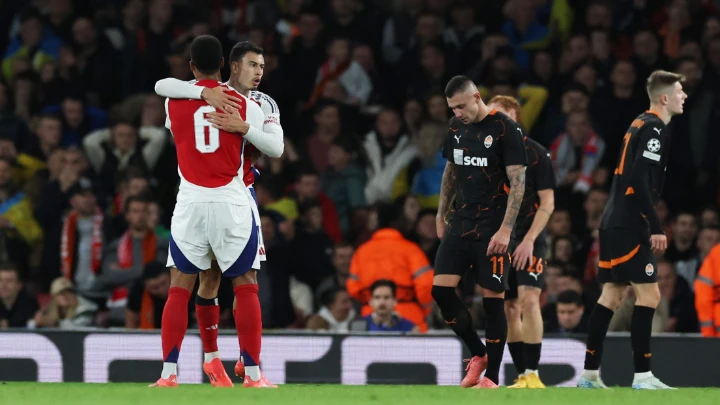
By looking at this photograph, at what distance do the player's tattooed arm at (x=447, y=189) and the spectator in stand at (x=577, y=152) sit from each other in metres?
4.54

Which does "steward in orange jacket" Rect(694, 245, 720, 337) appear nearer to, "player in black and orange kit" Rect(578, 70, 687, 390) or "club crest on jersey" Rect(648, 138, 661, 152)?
"player in black and orange kit" Rect(578, 70, 687, 390)

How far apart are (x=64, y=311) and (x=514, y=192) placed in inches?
217

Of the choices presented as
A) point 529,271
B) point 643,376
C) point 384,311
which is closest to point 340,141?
point 384,311

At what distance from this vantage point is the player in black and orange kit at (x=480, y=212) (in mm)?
9117

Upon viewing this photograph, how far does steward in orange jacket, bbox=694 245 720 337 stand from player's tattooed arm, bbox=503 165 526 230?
3.33m

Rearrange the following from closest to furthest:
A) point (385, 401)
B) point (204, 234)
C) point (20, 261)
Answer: point (385, 401)
point (204, 234)
point (20, 261)

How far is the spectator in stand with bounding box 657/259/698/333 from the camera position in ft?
41.5

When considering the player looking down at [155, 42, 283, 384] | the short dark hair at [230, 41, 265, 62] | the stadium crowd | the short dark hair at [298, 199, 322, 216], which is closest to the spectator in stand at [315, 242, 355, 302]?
the stadium crowd

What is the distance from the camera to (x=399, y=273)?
41.1 feet

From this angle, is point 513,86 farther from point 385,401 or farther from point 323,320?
point 385,401

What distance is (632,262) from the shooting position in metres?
9.36

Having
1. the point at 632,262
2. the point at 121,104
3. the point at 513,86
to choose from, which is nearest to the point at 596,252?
the point at 513,86

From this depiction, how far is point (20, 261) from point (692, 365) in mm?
6456

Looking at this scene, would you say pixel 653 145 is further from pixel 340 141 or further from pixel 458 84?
pixel 340 141
